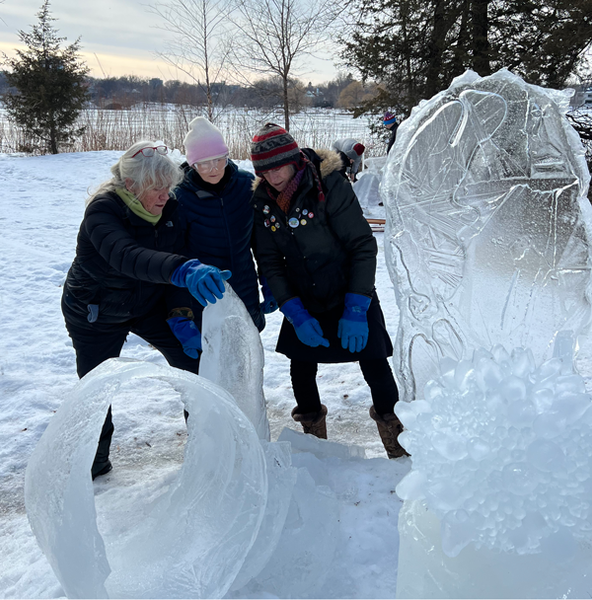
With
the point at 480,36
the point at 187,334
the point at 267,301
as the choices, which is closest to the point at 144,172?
the point at 187,334

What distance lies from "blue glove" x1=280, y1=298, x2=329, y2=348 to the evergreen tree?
526 inches

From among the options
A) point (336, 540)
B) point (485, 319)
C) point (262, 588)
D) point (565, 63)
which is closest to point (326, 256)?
point (485, 319)

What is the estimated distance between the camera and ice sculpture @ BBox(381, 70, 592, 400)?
173 centimetres

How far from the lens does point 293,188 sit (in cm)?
204

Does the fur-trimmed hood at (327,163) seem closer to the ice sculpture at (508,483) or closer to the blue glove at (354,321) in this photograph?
the blue glove at (354,321)

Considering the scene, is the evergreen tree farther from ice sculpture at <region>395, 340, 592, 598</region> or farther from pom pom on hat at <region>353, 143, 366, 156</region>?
ice sculpture at <region>395, 340, 592, 598</region>

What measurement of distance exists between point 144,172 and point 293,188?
2.03 feet

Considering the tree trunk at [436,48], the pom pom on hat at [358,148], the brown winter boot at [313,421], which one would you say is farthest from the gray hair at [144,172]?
the tree trunk at [436,48]

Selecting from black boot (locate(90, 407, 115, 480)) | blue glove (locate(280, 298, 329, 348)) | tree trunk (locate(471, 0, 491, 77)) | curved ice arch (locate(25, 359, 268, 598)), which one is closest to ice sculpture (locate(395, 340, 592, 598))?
curved ice arch (locate(25, 359, 268, 598))

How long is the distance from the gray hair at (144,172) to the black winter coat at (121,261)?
0.24 feet

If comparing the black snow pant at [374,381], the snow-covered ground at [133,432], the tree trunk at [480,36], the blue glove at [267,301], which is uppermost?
the tree trunk at [480,36]

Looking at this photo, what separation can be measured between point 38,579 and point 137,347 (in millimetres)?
2461

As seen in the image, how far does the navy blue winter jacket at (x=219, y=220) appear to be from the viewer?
225cm

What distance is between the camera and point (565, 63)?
6.84m
